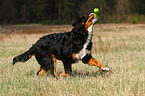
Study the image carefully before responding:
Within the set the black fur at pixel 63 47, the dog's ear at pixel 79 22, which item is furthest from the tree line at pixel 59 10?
the dog's ear at pixel 79 22

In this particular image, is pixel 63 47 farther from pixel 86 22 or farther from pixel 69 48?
pixel 86 22

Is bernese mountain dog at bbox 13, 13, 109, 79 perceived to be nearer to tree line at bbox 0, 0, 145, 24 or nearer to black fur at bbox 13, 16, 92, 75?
black fur at bbox 13, 16, 92, 75

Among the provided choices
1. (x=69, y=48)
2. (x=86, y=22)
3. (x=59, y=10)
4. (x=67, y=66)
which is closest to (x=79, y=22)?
(x=86, y=22)

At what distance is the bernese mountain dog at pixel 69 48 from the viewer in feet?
13.3

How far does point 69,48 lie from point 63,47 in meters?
0.18

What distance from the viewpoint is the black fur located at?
4.09 m

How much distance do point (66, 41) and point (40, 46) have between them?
0.64 metres

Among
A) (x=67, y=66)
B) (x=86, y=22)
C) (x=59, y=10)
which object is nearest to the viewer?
(x=86, y=22)

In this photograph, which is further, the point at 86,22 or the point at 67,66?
the point at 67,66

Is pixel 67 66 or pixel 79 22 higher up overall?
pixel 79 22

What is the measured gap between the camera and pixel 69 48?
13.7 ft

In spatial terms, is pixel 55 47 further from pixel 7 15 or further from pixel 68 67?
pixel 7 15

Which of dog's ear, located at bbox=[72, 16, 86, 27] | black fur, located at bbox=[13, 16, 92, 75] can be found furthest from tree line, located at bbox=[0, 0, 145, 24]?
dog's ear, located at bbox=[72, 16, 86, 27]

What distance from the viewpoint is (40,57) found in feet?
14.6
